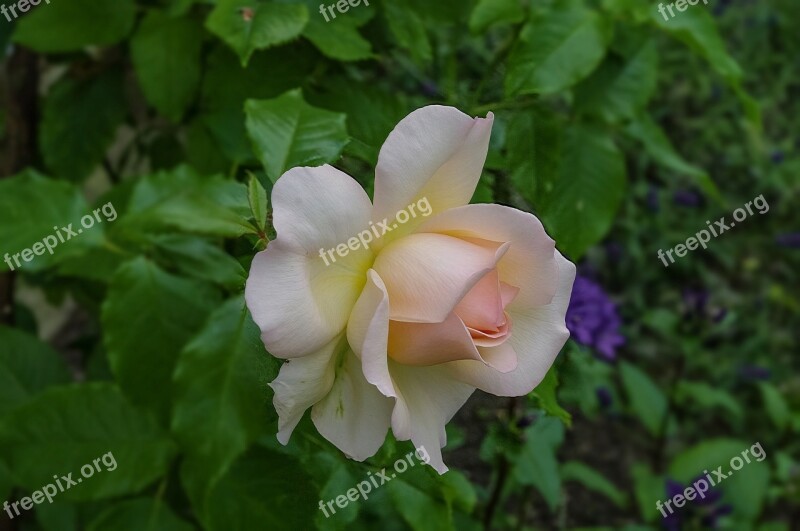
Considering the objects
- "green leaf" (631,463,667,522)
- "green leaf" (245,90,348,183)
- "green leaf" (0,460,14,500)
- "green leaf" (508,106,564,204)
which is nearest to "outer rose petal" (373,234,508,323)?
"green leaf" (245,90,348,183)

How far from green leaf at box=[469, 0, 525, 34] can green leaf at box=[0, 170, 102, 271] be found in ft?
1.41

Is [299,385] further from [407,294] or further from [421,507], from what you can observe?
[421,507]

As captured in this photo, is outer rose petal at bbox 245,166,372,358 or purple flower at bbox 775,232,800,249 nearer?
outer rose petal at bbox 245,166,372,358

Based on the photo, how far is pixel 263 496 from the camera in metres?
0.53

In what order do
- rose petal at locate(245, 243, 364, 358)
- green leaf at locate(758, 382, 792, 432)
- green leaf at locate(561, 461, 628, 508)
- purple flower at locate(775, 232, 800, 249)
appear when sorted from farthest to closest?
purple flower at locate(775, 232, 800, 249)
green leaf at locate(758, 382, 792, 432)
green leaf at locate(561, 461, 628, 508)
rose petal at locate(245, 243, 364, 358)

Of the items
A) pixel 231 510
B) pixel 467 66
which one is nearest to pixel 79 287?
Answer: pixel 231 510

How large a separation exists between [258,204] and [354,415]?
13 cm

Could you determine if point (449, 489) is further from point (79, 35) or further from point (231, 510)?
point (79, 35)

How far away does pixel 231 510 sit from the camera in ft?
1.96

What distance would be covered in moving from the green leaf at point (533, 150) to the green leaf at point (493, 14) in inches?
3.8

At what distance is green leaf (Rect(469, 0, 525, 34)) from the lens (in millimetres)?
688

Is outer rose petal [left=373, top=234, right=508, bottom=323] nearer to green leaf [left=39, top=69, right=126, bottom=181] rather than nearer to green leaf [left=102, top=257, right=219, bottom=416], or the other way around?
green leaf [left=102, top=257, right=219, bottom=416]

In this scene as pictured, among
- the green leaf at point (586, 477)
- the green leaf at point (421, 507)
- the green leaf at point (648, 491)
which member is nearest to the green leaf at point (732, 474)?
the green leaf at point (648, 491)

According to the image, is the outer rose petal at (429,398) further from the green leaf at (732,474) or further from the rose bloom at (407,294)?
the green leaf at (732,474)
